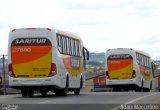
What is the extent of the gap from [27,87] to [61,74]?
176 centimetres

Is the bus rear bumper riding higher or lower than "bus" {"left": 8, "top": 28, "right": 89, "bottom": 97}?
lower

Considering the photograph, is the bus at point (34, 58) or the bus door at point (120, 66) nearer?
the bus at point (34, 58)

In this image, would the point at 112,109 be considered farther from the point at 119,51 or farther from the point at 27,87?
the point at 119,51

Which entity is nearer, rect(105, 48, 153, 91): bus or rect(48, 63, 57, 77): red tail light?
rect(48, 63, 57, 77): red tail light

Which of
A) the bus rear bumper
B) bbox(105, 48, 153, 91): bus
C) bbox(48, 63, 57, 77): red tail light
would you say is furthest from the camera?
bbox(105, 48, 153, 91): bus

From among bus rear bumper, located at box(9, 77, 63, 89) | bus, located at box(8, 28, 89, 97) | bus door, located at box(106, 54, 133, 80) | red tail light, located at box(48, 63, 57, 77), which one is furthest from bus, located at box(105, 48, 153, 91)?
bus rear bumper, located at box(9, 77, 63, 89)

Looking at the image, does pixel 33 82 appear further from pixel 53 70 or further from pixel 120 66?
pixel 120 66

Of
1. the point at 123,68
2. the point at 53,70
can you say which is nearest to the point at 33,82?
the point at 53,70

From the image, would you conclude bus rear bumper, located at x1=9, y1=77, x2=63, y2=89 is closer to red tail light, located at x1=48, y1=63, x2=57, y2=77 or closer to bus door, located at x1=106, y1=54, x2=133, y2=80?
red tail light, located at x1=48, y1=63, x2=57, y2=77

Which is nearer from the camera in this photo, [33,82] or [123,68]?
[33,82]

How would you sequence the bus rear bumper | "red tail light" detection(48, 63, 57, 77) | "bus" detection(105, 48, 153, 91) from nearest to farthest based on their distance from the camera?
1. the bus rear bumper
2. "red tail light" detection(48, 63, 57, 77)
3. "bus" detection(105, 48, 153, 91)

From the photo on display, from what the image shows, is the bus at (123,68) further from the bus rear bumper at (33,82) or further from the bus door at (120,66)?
the bus rear bumper at (33,82)

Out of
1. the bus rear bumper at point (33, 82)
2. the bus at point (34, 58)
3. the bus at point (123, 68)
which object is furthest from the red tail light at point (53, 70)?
the bus at point (123, 68)

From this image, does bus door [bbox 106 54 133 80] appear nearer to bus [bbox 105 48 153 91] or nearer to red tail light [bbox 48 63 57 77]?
bus [bbox 105 48 153 91]
